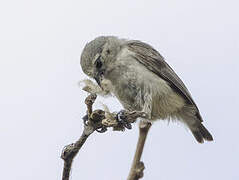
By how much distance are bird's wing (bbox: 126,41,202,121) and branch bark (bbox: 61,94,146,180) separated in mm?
3082

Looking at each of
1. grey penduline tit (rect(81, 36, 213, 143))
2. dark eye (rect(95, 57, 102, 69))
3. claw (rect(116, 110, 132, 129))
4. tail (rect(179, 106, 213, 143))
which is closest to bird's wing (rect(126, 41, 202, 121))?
grey penduline tit (rect(81, 36, 213, 143))

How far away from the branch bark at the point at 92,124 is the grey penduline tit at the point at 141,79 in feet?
7.44

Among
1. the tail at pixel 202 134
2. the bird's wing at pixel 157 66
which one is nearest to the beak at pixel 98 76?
the bird's wing at pixel 157 66

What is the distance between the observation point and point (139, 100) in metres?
5.05

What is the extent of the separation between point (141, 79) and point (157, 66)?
63 centimetres

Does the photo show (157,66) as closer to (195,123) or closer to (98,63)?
(98,63)

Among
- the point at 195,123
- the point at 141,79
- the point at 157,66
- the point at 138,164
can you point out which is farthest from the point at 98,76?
the point at 138,164

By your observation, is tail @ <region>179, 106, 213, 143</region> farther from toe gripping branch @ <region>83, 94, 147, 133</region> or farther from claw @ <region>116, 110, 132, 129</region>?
toe gripping branch @ <region>83, 94, 147, 133</region>

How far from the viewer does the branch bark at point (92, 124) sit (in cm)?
195

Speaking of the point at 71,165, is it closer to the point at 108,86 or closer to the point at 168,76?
the point at 108,86

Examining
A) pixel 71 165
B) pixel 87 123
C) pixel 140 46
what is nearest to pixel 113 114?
pixel 87 123

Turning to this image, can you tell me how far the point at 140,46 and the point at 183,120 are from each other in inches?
48.8

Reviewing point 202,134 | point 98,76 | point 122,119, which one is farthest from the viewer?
point 202,134

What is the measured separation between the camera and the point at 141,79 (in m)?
5.22
